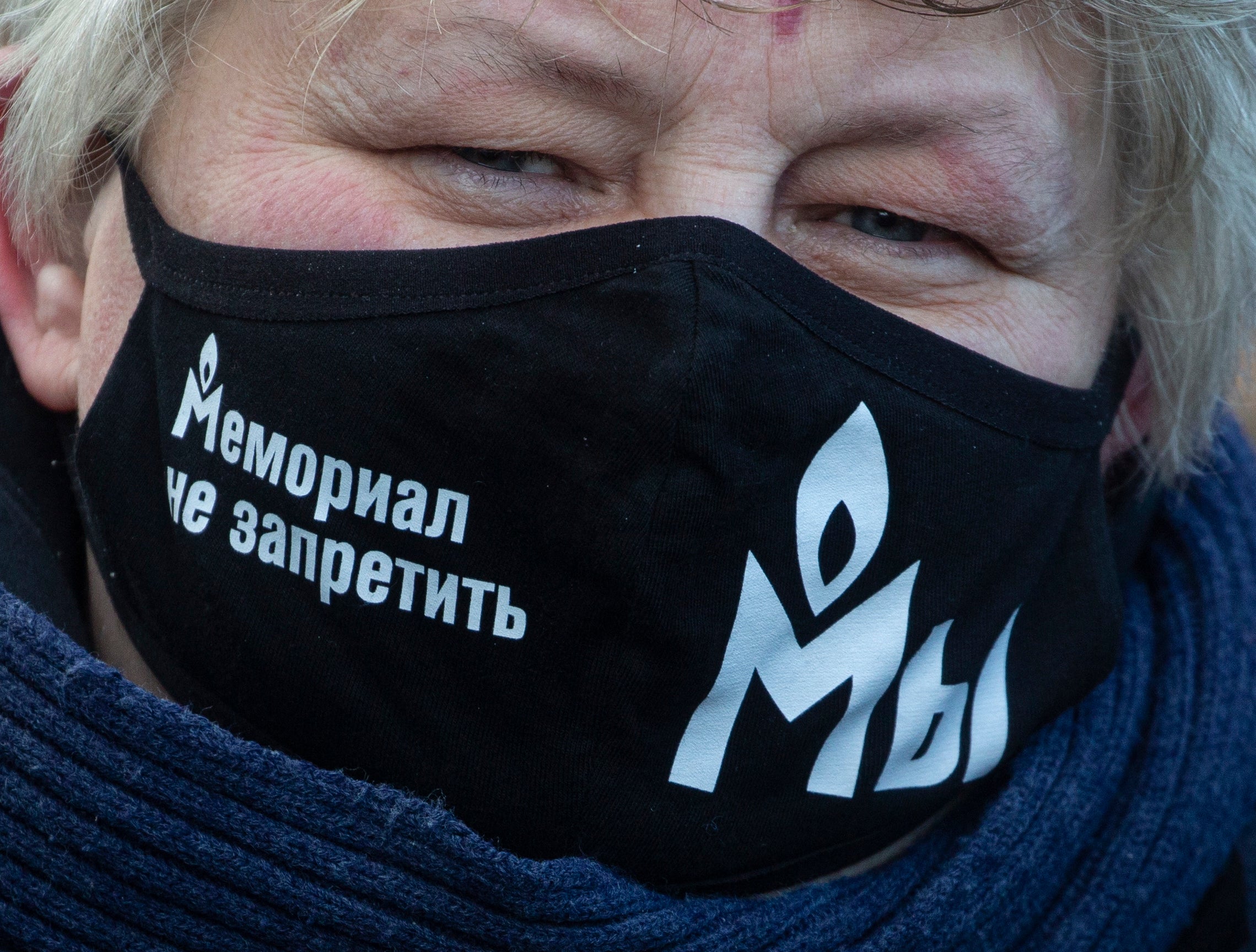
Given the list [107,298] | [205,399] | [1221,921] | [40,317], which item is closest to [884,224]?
[205,399]

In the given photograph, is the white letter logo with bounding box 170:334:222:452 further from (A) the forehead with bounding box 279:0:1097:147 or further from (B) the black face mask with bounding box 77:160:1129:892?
(A) the forehead with bounding box 279:0:1097:147

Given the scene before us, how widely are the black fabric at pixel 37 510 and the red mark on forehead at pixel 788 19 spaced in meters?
0.98

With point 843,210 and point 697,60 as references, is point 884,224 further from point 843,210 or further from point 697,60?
point 697,60

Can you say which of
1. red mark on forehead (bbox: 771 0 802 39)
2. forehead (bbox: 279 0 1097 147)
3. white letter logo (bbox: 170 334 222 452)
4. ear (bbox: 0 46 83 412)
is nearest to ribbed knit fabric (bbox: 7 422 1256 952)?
white letter logo (bbox: 170 334 222 452)

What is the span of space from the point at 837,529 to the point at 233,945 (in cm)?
70

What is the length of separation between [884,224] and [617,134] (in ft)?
1.10

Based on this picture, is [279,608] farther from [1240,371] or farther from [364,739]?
[1240,371]

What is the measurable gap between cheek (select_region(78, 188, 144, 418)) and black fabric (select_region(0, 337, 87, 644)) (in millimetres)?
153

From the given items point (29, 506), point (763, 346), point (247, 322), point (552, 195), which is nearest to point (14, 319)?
point (29, 506)

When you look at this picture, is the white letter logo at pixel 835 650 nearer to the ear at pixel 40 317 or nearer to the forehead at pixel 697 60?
the forehead at pixel 697 60

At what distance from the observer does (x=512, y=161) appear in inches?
52.4

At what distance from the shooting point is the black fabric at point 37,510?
1.40 metres

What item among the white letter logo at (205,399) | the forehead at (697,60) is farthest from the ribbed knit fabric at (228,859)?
the forehead at (697,60)

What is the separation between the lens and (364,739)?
126cm
